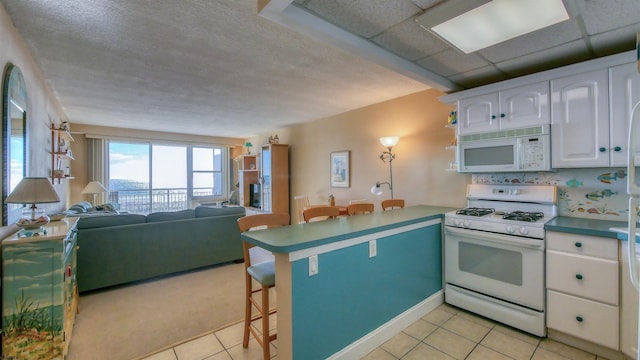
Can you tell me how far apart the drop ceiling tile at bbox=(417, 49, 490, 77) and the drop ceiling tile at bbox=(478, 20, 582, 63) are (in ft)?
0.35

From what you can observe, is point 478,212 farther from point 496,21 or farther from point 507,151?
point 496,21

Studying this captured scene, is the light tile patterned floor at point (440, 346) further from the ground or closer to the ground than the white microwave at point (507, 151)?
closer to the ground

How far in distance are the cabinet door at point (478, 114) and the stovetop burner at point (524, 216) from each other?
0.84m

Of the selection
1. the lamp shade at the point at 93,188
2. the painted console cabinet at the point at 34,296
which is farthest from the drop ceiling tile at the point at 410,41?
the lamp shade at the point at 93,188

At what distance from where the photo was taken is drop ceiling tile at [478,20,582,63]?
6.26 ft

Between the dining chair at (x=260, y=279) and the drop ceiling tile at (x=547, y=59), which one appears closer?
the dining chair at (x=260, y=279)

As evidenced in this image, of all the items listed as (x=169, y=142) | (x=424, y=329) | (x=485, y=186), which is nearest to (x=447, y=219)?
(x=485, y=186)

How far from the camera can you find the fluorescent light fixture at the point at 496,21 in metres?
1.61

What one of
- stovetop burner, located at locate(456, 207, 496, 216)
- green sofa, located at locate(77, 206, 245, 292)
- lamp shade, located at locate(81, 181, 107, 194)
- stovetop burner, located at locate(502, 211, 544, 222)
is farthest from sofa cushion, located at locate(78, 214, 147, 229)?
stovetop burner, located at locate(502, 211, 544, 222)

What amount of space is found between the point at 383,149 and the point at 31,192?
Answer: 3.77 metres

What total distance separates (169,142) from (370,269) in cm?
673

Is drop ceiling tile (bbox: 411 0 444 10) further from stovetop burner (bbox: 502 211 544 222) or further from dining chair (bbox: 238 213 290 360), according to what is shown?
stovetop burner (bbox: 502 211 544 222)

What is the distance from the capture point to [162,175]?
705 centimetres

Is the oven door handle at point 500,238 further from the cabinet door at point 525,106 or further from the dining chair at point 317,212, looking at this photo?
the dining chair at point 317,212
